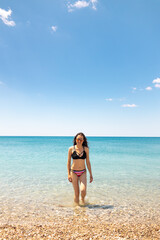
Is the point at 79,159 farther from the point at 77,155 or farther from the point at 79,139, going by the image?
the point at 79,139

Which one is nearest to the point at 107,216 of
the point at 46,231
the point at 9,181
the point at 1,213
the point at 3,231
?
the point at 46,231

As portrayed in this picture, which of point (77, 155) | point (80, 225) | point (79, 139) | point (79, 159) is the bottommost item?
point (80, 225)

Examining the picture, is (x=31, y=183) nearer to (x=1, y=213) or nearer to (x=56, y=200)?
(x=56, y=200)

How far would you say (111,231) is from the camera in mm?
4145

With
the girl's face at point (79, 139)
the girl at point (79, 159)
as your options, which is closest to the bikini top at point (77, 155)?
the girl at point (79, 159)

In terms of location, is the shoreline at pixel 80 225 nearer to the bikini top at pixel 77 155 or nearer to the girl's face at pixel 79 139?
the bikini top at pixel 77 155

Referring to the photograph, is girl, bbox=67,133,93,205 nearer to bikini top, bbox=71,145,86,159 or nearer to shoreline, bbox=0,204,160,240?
bikini top, bbox=71,145,86,159

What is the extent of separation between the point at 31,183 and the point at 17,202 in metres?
2.90

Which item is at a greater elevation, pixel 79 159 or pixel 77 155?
pixel 77 155

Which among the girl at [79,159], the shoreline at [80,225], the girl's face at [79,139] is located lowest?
the shoreline at [80,225]

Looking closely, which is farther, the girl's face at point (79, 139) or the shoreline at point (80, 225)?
the girl's face at point (79, 139)

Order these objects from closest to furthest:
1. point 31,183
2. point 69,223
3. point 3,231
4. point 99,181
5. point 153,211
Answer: point 3,231 < point 69,223 < point 153,211 < point 31,183 < point 99,181

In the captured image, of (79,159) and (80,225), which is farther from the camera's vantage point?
(79,159)

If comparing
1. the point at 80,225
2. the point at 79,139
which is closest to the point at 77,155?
the point at 79,139
